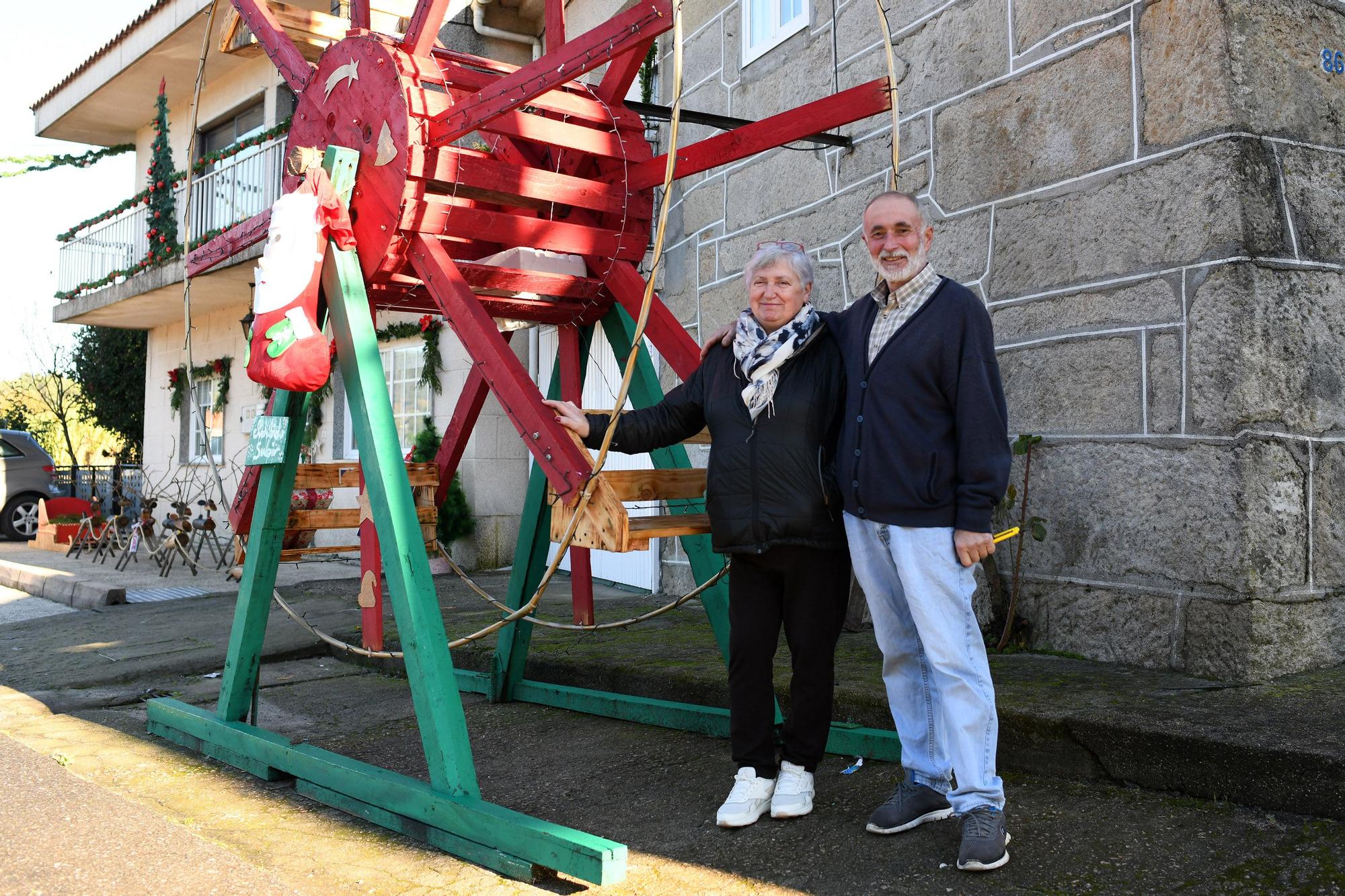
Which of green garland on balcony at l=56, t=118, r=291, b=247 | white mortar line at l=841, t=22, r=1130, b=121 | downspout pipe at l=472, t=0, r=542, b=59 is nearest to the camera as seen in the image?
white mortar line at l=841, t=22, r=1130, b=121

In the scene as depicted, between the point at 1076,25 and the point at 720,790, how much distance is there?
3.38 m

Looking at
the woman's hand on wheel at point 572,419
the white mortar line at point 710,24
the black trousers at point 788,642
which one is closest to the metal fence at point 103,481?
the white mortar line at point 710,24

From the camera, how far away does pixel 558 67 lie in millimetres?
3309

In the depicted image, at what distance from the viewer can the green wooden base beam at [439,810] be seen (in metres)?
2.66

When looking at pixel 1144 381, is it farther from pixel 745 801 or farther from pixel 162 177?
pixel 162 177

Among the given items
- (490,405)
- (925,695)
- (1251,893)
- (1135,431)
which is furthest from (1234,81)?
(490,405)

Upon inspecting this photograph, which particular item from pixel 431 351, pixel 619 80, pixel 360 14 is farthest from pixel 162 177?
pixel 619 80

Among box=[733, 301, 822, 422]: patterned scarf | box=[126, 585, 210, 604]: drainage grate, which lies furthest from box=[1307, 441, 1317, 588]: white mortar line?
box=[126, 585, 210, 604]: drainage grate

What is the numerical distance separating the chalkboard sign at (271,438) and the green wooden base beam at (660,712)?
5.24 feet

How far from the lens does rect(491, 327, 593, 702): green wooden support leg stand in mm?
4645

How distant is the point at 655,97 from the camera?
809cm

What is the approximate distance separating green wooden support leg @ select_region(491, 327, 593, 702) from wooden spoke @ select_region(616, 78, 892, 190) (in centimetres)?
115

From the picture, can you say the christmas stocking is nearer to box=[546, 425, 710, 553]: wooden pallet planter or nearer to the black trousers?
box=[546, 425, 710, 553]: wooden pallet planter

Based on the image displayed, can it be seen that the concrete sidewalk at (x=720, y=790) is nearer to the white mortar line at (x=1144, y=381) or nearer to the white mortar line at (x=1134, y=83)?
the white mortar line at (x=1144, y=381)
